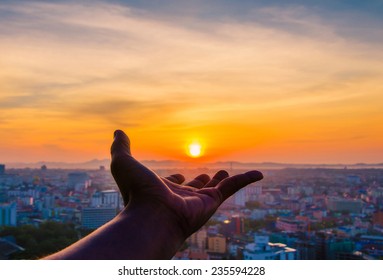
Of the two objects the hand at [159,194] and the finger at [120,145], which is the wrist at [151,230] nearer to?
the hand at [159,194]

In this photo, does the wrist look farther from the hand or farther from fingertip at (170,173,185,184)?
fingertip at (170,173,185,184)

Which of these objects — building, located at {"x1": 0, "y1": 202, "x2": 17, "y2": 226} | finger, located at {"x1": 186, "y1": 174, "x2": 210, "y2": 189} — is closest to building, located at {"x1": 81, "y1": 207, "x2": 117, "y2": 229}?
building, located at {"x1": 0, "y1": 202, "x2": 17, "y2": 226}

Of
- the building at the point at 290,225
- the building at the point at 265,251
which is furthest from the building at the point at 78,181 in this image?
the building at the point at 265,251

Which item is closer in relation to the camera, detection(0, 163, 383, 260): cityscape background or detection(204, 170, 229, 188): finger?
detection(204, 170, 229, 188): finger

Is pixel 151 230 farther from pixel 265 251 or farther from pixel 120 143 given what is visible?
pixel 265 251

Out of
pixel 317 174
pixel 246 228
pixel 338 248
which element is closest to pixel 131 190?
pixel 338 248

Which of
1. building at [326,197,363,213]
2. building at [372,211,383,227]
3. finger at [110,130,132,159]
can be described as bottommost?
building at [372,211,383,227]

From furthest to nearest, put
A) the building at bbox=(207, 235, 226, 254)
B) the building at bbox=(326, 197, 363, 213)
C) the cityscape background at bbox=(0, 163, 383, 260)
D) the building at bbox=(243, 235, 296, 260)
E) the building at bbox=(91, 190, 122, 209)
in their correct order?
1. the building at bbox=(326, 197, 363, 213)
2. the building at bbox=(91, 190, 122, 209)
3. the building at bbox=(207, 235, 226, 254)
4. the cityscape background at bbox=(0, 163, 383, 260)
5. the building at bbox=(243, 235, 296, 260)
